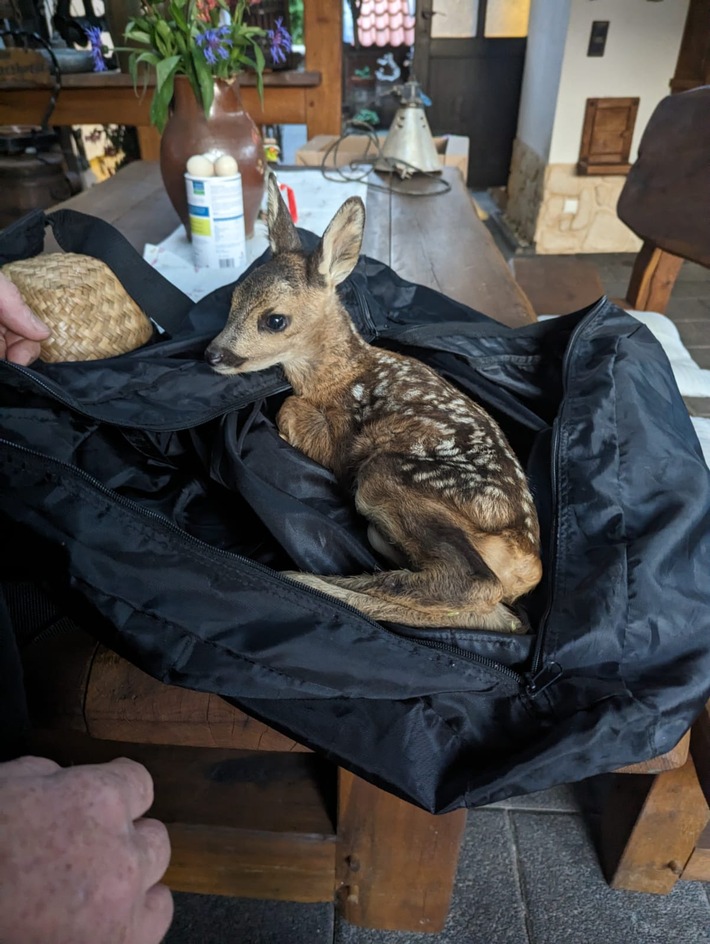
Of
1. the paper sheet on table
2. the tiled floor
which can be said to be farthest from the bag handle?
the tiled floor

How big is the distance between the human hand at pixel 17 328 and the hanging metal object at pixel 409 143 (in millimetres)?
2163

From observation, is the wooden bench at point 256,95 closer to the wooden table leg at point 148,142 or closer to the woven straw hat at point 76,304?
the wooden table leg at point 148,142

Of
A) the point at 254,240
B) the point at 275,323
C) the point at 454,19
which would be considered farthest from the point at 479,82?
the point at 275,323

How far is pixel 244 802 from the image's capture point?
3.99ft

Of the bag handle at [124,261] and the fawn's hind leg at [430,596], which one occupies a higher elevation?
the bag handle at [124,261]

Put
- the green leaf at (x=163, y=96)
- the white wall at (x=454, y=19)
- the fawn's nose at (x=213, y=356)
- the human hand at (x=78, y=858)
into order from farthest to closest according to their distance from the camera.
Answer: the white wall at (x=454, y=19)
the green leaf at (x=163, y=96)
the fawn's nose at (x=213, y=356)
the human hand at (x=78, y=858)

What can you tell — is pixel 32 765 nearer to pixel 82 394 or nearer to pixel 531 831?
pixel 82 394

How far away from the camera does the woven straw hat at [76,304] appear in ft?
3.40

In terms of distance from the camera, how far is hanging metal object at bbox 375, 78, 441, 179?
8.98 feet

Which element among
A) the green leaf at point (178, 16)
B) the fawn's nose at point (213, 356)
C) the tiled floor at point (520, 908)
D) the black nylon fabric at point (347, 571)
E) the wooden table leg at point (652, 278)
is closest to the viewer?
the black nylon fabric at point (347, 571)

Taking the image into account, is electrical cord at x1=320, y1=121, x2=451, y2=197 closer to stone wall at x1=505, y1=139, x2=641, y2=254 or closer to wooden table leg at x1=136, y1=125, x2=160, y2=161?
wooden table leg at x1=136, y1=125, x2=160, y2=161

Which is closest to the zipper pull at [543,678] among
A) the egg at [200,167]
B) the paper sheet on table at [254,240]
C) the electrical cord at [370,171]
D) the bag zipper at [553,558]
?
the bag zipper at [553,558]

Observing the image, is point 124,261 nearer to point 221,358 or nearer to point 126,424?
point 221,358

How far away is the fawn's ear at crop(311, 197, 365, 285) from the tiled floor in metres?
1.25
